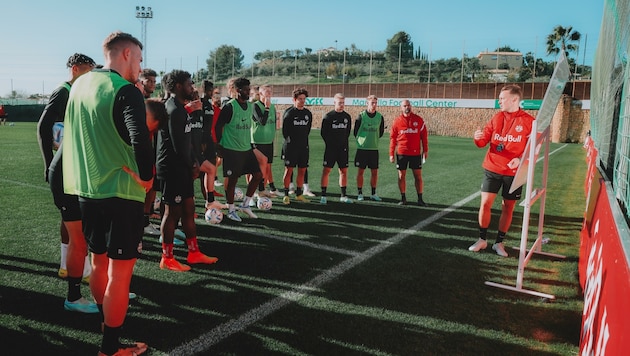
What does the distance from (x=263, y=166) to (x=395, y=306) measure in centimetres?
495

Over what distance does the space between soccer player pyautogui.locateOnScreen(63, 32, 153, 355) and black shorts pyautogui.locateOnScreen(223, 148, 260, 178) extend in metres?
4.00

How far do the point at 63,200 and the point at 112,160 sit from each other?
1.21 m

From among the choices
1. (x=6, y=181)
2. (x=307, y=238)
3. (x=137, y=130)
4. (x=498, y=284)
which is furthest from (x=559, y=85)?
(x=6, y=181)

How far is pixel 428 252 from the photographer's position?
5852mm

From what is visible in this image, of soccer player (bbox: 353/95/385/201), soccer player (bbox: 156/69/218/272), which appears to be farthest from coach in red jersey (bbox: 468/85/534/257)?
soccer player (bbox: 353/95/385/201)

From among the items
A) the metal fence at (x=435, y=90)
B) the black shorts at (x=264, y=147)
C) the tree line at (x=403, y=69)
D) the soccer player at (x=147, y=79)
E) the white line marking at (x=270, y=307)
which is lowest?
the white line marking at (x=270, y=307)

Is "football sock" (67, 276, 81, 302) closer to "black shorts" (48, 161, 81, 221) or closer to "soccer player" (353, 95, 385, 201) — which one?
"black shorts" (48, 161, 81, 221)

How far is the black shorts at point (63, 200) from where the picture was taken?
3.73 metres

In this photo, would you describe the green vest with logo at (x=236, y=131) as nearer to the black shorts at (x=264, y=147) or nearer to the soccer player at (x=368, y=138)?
the black shorts at (x=264, y=147)

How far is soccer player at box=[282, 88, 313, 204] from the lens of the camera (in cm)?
894

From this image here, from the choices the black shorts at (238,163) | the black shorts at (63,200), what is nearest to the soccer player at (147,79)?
the black shorts at (238,163)

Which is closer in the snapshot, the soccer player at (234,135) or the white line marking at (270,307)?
the white line marking at (270,307)

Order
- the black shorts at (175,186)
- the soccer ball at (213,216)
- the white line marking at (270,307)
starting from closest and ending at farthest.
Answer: the white line marking at (270,307) → the black shorts at (175,186) → the soccer ball at (213,216)

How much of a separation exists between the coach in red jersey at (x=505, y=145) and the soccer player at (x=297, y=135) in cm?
402
